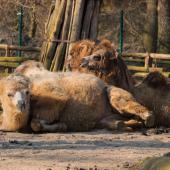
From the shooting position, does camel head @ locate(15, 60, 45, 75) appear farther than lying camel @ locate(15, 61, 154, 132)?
Yes

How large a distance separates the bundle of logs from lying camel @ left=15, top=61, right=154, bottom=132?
2435 mm

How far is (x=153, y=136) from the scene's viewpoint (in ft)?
29.9

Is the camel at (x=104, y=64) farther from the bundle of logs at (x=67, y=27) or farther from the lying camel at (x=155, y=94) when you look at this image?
the bundle of logs at (x=67, y=27)

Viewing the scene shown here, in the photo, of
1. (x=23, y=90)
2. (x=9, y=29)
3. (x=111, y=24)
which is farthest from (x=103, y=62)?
(x=111, y=24)

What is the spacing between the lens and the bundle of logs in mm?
12398

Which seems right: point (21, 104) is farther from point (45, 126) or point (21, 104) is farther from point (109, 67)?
point (109, 67)

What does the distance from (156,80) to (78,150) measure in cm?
315

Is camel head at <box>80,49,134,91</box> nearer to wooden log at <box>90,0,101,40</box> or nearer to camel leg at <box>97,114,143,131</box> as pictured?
camel leg at <box>97,114,143,131</box>

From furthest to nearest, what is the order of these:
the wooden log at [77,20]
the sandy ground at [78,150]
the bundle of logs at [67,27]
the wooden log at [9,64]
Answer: the wooden log at [9,64], the bundle of logs at [67,27], the wooden log at [77,20], the sandy ground at [78,150]

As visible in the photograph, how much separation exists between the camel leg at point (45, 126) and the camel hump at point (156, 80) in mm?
1815

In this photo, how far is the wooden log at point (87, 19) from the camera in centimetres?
1240

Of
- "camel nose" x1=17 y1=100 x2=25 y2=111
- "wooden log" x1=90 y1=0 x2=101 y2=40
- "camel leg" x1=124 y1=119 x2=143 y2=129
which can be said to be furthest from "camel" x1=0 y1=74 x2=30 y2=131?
"wooden log" x1=90 y1=0 x2=101 y2=40

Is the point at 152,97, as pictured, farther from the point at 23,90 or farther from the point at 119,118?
the point at 23,90

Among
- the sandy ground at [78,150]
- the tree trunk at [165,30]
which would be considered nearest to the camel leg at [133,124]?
the sandy ground at [78,150]
